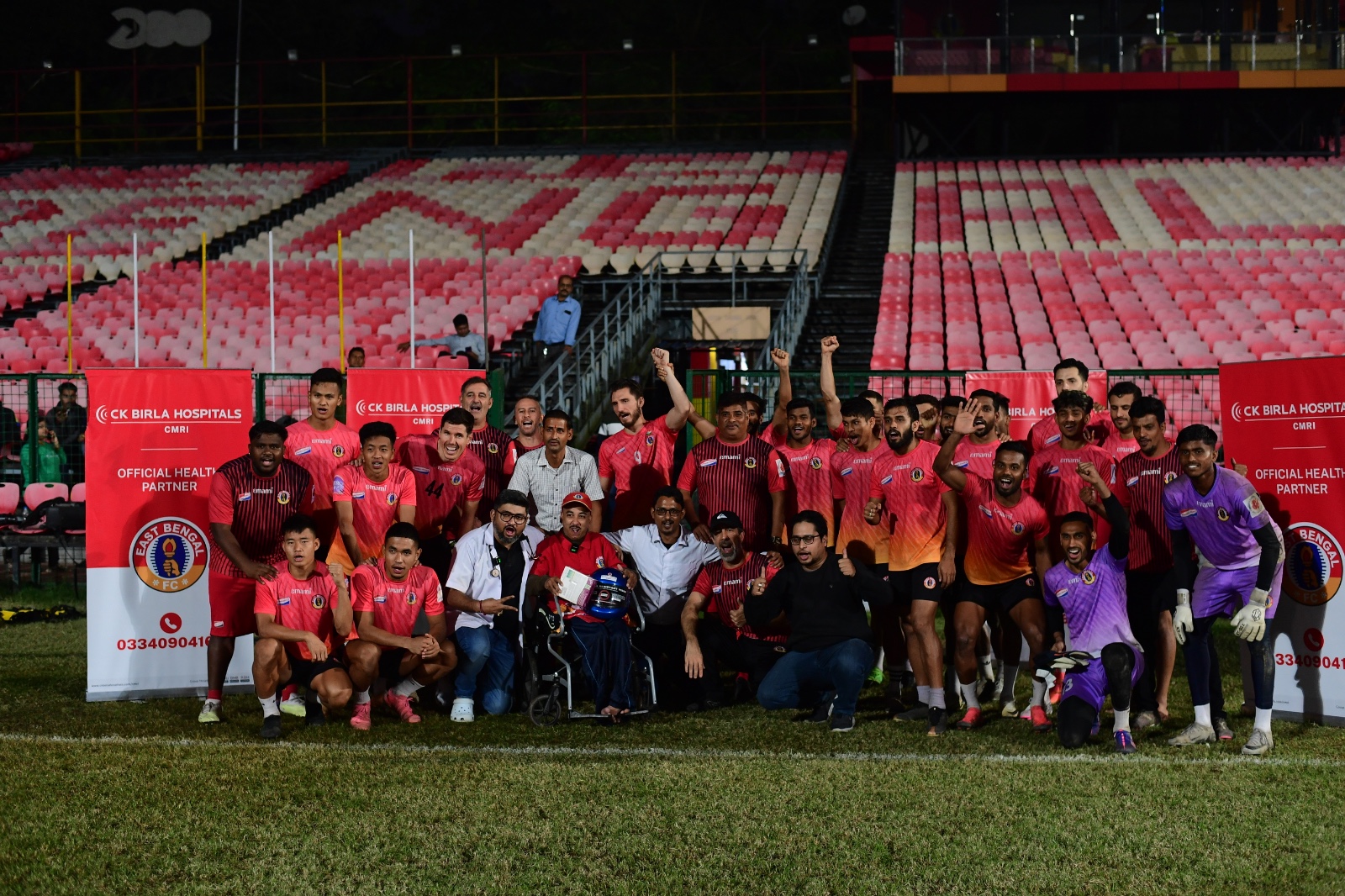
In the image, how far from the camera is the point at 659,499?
862cm

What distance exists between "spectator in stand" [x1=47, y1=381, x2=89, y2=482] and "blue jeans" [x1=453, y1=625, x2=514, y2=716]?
6656mm

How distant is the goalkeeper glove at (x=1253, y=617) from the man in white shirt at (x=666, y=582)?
126 inches

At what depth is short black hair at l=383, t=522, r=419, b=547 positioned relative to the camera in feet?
26.6

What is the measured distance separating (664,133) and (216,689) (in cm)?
3431

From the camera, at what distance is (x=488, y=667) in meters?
8.48

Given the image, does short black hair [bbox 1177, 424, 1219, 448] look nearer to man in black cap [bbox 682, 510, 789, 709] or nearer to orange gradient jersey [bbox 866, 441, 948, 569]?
orange gradient jersey [bbox 866, 441, 948, 569]

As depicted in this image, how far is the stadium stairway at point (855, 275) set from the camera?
1797cm

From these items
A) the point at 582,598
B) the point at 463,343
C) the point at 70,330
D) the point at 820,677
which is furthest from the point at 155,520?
the point at 70,330

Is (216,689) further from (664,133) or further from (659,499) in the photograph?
(664,133)

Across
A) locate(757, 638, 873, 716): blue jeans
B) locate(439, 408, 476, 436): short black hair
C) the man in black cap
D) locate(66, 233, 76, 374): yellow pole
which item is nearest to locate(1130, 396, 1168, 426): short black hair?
locate(757, 638, 873, 716): blue jeans

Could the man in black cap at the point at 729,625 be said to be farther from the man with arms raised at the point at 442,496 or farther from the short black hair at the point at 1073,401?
the short black hair at the point at 1073,401

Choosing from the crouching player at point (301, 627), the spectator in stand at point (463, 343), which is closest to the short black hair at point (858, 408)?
the crouching player at point (301, 627)

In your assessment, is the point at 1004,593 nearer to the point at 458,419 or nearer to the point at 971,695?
the point at 971,695

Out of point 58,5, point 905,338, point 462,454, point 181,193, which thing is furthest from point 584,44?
point 462,454
